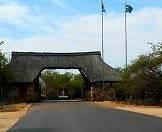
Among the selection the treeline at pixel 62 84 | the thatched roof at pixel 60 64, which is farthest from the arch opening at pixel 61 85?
the thatched roof at pixel 60 64

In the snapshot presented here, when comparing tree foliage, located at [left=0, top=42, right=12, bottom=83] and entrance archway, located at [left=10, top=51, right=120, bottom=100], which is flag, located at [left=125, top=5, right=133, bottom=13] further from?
tree foliage, located at [left=0, top=42, right=12, bottom=83]

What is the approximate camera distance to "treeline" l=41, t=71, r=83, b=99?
9775 cm

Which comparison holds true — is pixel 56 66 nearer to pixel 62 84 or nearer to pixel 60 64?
pixel 60 64

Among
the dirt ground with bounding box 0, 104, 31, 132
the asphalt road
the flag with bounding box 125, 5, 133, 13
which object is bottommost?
the dirt ground with bounding box 0, 104, 31, 132

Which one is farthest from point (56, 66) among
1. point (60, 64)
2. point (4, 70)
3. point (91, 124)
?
point (91, 124)

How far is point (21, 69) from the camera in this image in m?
67.6

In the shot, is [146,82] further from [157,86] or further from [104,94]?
[104,94]

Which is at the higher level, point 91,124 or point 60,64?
point 60,64

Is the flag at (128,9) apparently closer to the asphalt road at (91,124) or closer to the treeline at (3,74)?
the treeline at (3,74)

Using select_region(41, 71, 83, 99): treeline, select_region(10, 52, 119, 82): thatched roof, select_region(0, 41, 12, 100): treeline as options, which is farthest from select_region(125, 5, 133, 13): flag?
select_region(41, 71, 83, 99): treeline

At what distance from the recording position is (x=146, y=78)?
52.7m

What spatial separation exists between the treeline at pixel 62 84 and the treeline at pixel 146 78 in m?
40.6

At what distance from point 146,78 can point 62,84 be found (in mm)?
56445

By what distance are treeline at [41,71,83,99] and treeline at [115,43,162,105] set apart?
40643mm
